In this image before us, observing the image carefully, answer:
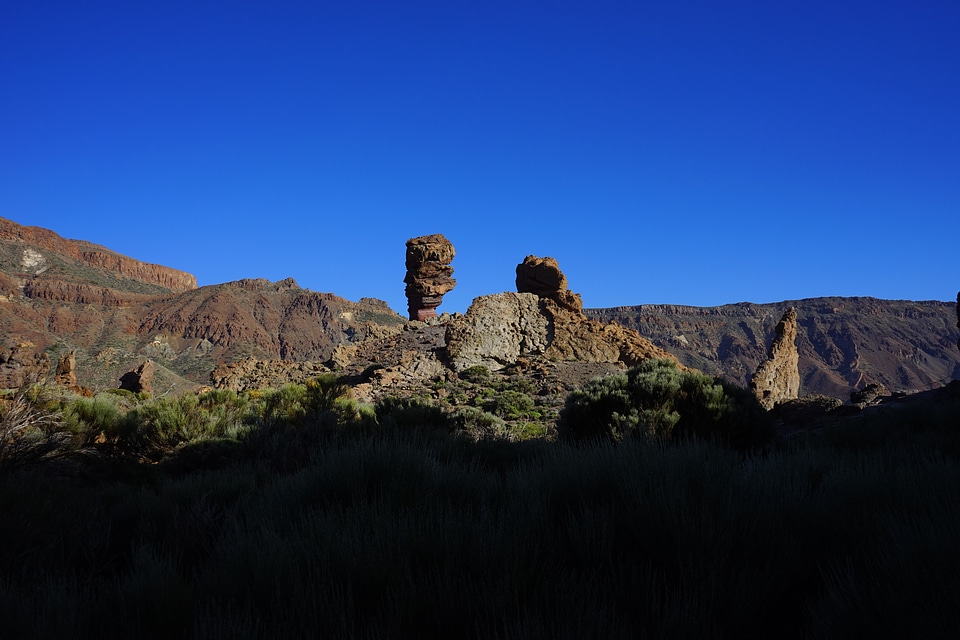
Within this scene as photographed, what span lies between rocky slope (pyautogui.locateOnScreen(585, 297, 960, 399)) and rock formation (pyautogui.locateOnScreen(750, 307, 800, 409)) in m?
58.4

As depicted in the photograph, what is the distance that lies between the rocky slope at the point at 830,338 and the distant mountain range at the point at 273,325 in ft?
0.78

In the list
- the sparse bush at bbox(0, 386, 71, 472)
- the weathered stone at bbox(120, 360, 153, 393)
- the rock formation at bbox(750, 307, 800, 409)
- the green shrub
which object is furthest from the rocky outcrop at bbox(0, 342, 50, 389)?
the rock formation at bbox(750, 307, 800, 409)

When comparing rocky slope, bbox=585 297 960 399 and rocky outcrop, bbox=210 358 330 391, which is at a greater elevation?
rocky slope, bbox=585 297 960 399

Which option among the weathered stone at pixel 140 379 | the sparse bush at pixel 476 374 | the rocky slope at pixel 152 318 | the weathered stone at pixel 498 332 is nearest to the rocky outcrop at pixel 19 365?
the weathered stone at pixel 140 379

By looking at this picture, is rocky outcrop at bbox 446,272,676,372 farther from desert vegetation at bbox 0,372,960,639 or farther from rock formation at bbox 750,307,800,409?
desert vegetation at bbox 0,372,960,639

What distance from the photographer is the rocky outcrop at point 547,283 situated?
87.1ft

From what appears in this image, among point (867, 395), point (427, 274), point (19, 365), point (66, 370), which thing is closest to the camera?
point (19, 365)

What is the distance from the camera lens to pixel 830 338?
352 feet

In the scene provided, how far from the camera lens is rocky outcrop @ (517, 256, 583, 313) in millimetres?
26562

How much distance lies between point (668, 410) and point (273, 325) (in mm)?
96491

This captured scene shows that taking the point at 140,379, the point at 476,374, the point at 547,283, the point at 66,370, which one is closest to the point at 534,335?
the point at 547,283

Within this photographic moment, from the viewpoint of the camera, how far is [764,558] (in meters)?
2.84

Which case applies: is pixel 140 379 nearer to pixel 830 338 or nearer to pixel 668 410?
pixel 668 410

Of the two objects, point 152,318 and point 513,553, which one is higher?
point 152,318
